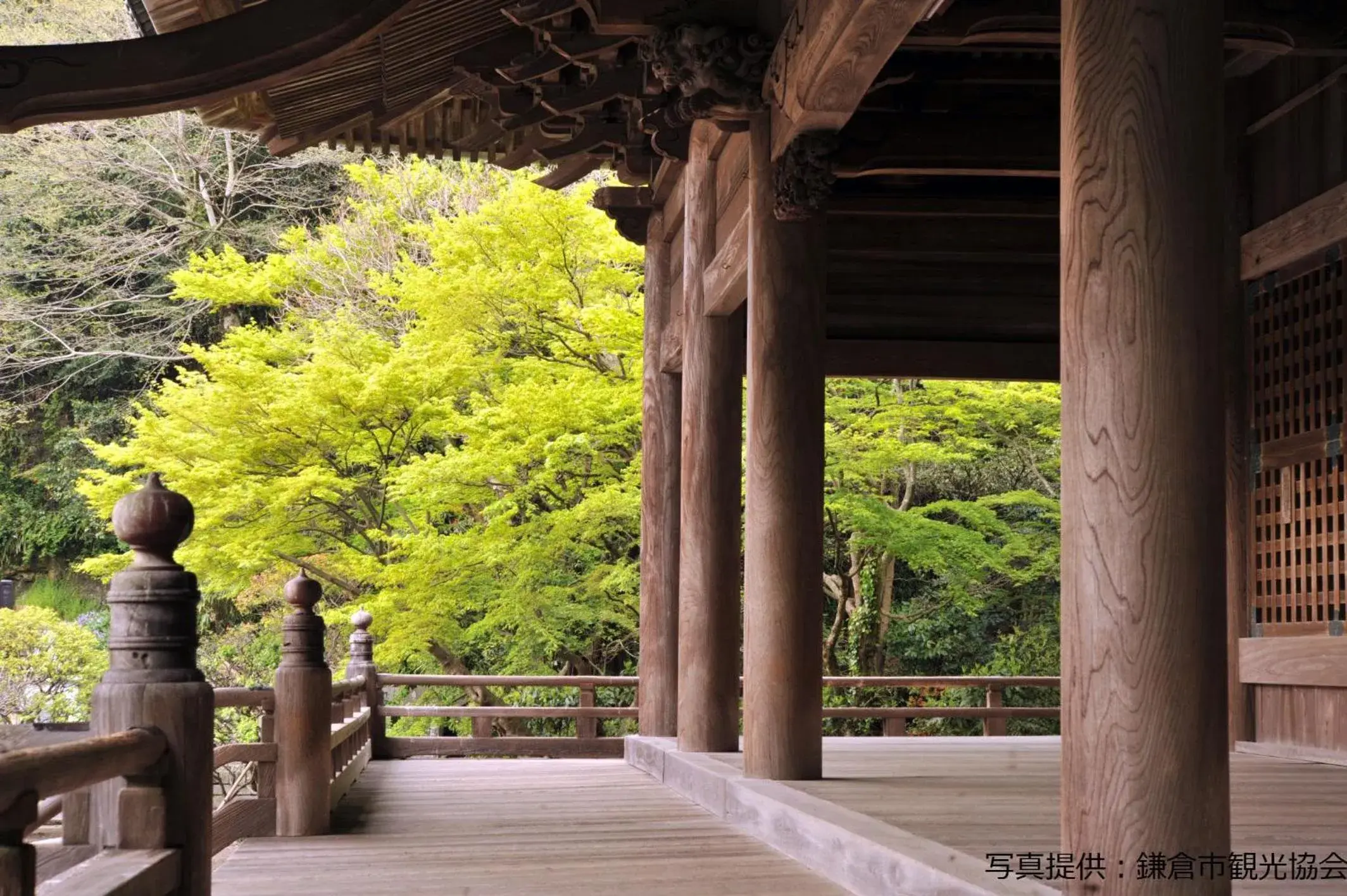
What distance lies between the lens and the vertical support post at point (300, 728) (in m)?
5.65

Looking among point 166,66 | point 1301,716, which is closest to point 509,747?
point 1301,716

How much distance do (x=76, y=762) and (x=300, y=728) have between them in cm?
358

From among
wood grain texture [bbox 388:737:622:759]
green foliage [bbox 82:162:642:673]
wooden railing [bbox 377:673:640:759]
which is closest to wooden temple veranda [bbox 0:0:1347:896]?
wood grain texture [bbox 388:737:622:759]

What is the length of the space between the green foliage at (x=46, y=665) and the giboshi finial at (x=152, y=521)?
14.4m

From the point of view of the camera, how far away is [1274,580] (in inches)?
295

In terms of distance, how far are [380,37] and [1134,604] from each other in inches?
200

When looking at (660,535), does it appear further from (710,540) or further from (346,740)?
(346,740)

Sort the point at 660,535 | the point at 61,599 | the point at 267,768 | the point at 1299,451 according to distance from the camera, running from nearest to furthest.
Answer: the point at 267,768 < the point at 1299,451 < the point at 660,535 < the point at 61,599

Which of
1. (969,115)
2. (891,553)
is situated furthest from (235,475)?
(969,115)

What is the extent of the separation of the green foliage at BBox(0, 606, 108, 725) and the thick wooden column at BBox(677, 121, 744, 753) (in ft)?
34.9

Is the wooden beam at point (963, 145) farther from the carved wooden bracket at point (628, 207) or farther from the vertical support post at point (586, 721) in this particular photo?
the vertical support post at point (586, 721)

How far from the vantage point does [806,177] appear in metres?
5.84

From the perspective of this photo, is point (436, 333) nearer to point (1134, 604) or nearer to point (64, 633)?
point (64, 633)

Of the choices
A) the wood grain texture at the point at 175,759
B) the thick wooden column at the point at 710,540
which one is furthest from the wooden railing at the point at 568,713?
the wood grain texture at the point at 175,759
